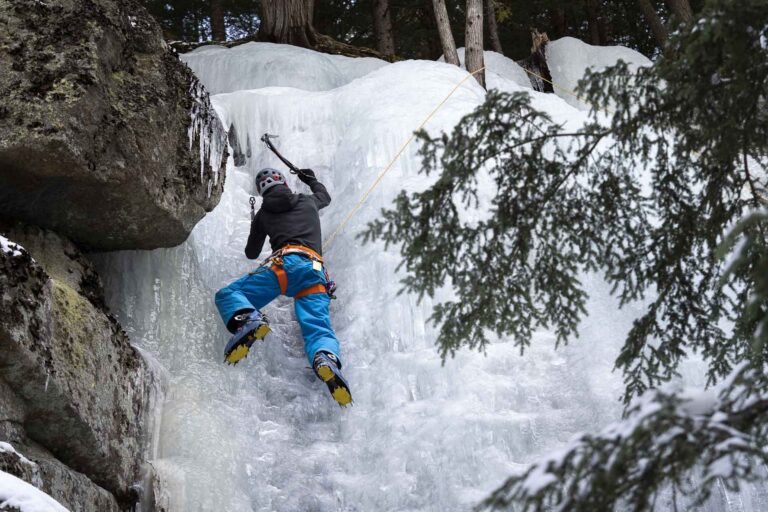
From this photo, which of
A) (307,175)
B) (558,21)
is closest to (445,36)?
(307,175)

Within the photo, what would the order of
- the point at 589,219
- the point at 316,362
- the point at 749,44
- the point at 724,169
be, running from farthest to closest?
the point at 316,362 < the point at 589,219 < the point at 724,169 < the point at 749,44

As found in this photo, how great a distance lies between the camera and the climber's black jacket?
6.32 metres

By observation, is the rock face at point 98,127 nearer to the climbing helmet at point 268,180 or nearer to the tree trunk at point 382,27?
the climbing helmet at point 268,180

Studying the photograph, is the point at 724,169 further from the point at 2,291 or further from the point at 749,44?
the point at 2,291

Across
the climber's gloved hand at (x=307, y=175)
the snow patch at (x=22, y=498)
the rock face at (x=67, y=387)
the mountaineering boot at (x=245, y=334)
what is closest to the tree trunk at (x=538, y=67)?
the climber's gloved hand at (x=307, y=175)

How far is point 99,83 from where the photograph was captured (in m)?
5.21

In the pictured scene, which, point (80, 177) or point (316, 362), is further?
point (316, 362)

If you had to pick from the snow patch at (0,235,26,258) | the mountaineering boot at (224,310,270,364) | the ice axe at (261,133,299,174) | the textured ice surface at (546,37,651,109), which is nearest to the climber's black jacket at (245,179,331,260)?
the ice axe at (261,133,299,174)

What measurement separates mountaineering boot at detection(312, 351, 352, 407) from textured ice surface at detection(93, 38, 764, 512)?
0.23m

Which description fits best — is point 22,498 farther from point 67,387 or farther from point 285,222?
point 285,222

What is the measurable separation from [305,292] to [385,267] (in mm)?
933

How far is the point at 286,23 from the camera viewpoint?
1233cm

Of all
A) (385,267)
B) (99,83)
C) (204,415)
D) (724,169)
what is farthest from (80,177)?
(724,169)

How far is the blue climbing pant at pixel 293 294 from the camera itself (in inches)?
227
